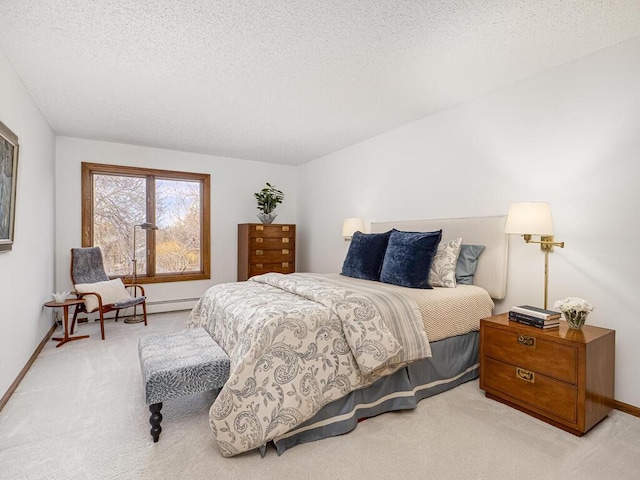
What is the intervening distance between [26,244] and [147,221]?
2.06 metres

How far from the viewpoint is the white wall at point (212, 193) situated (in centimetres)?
452

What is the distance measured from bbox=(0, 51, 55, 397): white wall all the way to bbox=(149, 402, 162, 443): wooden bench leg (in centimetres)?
124

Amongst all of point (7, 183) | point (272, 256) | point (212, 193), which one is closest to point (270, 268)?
point (272, 256)

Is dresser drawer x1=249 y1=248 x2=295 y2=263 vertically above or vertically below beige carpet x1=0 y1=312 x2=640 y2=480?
above

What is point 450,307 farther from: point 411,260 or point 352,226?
point 352,226

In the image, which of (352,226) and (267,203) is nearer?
(352,226)

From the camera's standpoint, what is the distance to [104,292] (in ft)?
13.4

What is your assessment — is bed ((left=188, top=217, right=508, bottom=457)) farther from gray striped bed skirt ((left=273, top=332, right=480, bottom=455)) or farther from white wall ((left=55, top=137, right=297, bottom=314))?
white wall ((left=55, top=137, right=297, bottom=314))

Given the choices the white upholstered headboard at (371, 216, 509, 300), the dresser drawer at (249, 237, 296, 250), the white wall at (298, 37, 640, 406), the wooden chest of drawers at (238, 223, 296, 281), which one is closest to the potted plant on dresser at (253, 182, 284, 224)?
the wooden chest of drawers at (238, 223, 296, 281)

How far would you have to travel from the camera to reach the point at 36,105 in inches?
133

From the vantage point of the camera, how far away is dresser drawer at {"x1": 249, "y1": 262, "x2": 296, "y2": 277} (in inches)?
211

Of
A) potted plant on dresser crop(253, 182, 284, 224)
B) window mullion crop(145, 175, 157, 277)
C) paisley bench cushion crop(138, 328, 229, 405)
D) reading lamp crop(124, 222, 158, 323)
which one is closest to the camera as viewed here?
paisley bench cushion crop(138, 328, 229, 405)

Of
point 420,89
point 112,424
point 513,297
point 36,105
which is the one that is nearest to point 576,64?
point 420,89

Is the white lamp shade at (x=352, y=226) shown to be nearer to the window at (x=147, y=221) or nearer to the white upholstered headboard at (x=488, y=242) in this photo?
the white upholstered headboard at (x=488, y=242)
